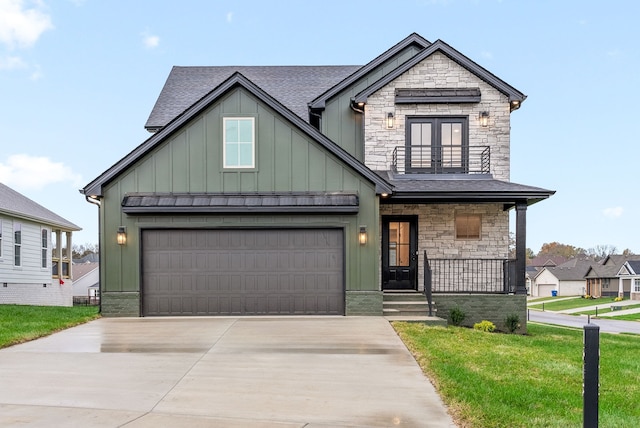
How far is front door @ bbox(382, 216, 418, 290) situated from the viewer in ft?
49.3

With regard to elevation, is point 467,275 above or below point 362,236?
below

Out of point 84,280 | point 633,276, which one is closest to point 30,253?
point 84,280

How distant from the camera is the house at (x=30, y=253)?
69.2 ft

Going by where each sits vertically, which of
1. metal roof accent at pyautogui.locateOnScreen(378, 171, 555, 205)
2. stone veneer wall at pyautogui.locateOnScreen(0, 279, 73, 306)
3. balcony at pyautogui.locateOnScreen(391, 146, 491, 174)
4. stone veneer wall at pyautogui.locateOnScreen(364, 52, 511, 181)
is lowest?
stone veneer wall at pyautogui.locateOnScreen(0, 279, 73, 306)

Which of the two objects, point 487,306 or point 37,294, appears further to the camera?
point 37,294

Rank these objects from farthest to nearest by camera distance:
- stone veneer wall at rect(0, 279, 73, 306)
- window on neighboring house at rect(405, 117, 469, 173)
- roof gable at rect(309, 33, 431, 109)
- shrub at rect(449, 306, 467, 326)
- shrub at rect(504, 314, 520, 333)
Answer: stone veneer wall at rect(0, 279, 73, 306) < roof gable at rect(309, 33, 431, 109) < window on neighboring house at rect(405, 117, 469, 173) < shrub at rect(504, 314, 520, 333) < shrub at rect(449, 306, 467, 326)

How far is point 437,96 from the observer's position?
600 inches

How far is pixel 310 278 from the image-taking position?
13.1 meters

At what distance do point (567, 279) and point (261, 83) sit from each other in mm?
69812

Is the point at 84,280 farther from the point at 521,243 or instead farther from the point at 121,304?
the point at 521,243

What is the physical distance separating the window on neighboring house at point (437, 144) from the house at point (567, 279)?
65.6m

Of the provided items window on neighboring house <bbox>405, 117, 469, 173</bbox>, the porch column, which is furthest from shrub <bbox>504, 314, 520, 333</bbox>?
window on neighboring house <bbox>405, 117, 469, 173</bbox>

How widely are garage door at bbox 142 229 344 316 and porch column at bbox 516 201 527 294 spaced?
4.83m

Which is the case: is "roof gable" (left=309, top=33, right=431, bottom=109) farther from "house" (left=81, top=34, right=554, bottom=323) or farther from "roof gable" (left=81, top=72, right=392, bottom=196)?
"roof gable" (left=81, top=72, right=392, bottom=196)
